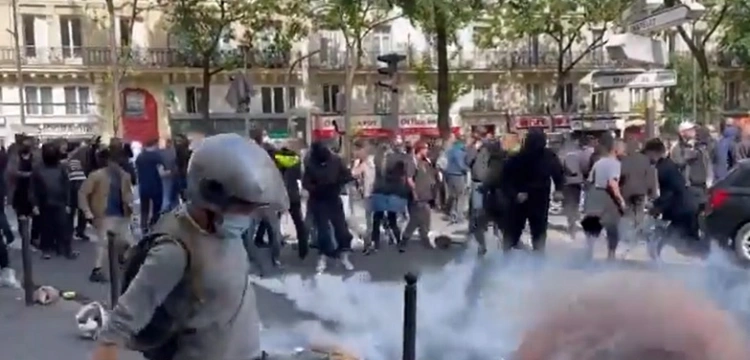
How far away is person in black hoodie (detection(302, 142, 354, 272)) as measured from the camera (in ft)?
38.4

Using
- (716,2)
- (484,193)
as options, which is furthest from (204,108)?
(484,193)

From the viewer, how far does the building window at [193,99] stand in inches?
1932

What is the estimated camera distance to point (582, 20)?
4581 centimetres

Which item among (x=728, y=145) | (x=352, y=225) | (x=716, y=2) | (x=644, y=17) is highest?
(x=716, y=2)

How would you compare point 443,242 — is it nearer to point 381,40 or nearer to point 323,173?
point 323,173

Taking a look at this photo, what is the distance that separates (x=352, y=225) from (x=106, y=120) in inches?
1325

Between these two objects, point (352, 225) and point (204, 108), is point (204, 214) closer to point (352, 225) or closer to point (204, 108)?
point (352, 225)

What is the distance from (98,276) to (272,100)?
128 feet

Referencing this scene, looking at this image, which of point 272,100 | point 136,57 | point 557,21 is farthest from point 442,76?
point 136,57

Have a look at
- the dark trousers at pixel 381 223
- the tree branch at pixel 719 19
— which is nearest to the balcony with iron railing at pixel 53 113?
the tree branch at pixel 719 19

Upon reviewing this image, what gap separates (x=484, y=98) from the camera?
173 feet

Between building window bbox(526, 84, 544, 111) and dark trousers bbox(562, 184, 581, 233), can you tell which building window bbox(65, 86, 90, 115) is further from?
dark trousers bbox(562, 184, 581, 233)

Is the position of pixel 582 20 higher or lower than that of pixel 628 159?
higher

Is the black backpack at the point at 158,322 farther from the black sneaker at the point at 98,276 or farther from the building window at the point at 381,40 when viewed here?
the building window at the point at 381,40
